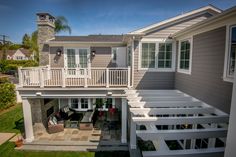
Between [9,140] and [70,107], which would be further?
[70,107]

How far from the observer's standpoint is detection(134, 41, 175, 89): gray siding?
8.47 m

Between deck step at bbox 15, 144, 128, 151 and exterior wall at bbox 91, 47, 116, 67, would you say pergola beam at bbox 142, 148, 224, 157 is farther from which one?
exterior wall at bbox 91, 47, 116, 67

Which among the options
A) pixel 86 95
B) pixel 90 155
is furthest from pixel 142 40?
pixel 90 155

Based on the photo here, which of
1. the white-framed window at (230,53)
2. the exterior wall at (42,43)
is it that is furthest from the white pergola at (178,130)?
the exterior wall at (42,43)

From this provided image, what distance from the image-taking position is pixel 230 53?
14.6 feet

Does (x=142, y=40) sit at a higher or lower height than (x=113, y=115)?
higher

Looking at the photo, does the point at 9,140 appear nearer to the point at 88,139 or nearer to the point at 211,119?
the point at 88,139

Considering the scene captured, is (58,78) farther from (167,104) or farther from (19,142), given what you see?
(167,104)

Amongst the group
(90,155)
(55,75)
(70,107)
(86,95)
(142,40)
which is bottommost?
(90,155)

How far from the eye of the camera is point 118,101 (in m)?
13.3

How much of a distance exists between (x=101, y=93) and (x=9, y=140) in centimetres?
605

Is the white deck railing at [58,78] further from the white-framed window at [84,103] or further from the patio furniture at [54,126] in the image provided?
the white-framed window at [84,103]

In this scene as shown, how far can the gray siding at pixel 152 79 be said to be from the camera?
847 centimetres

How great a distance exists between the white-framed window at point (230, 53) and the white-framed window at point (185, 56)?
234cm
